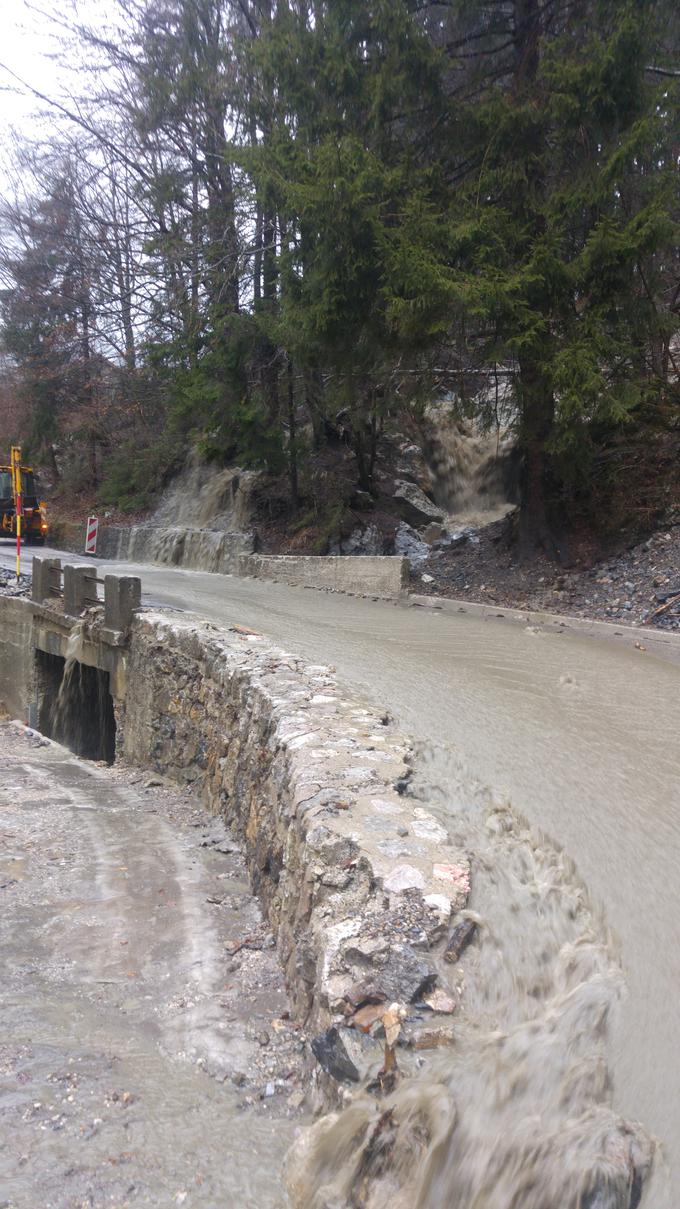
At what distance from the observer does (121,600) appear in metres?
12.0

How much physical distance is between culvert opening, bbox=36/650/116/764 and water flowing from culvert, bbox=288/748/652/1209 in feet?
35.2

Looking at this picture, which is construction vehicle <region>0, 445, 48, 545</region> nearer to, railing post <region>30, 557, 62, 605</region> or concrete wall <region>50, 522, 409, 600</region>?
concrete wall <region>50, 522, 409, 600</region>

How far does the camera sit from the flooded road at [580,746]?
10.1 ft

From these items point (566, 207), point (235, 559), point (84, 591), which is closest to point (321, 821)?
point (84, 591)

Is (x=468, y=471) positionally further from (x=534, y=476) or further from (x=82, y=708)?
(x=82, y=708)

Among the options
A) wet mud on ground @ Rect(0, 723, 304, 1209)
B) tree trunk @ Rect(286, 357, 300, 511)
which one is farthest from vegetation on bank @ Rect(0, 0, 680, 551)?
wet mud on ground @ Rect(0, 723, 304, 1209)

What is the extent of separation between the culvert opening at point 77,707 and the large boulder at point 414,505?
11960 mm

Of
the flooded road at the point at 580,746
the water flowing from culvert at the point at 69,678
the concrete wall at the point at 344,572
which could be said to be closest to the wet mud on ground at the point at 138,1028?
the flooded road at the point at 580,746

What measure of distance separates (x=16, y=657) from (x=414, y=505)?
1251 cm

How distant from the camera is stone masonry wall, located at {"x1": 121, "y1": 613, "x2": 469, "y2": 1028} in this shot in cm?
343

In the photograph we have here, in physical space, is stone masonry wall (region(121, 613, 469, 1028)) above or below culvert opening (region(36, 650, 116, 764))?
above

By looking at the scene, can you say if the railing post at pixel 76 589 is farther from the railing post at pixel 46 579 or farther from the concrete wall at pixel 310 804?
the concrete wall at pixel 310 804

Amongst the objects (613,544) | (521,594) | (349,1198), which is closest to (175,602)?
(521,594)

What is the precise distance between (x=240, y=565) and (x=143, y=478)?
44.1 feet
